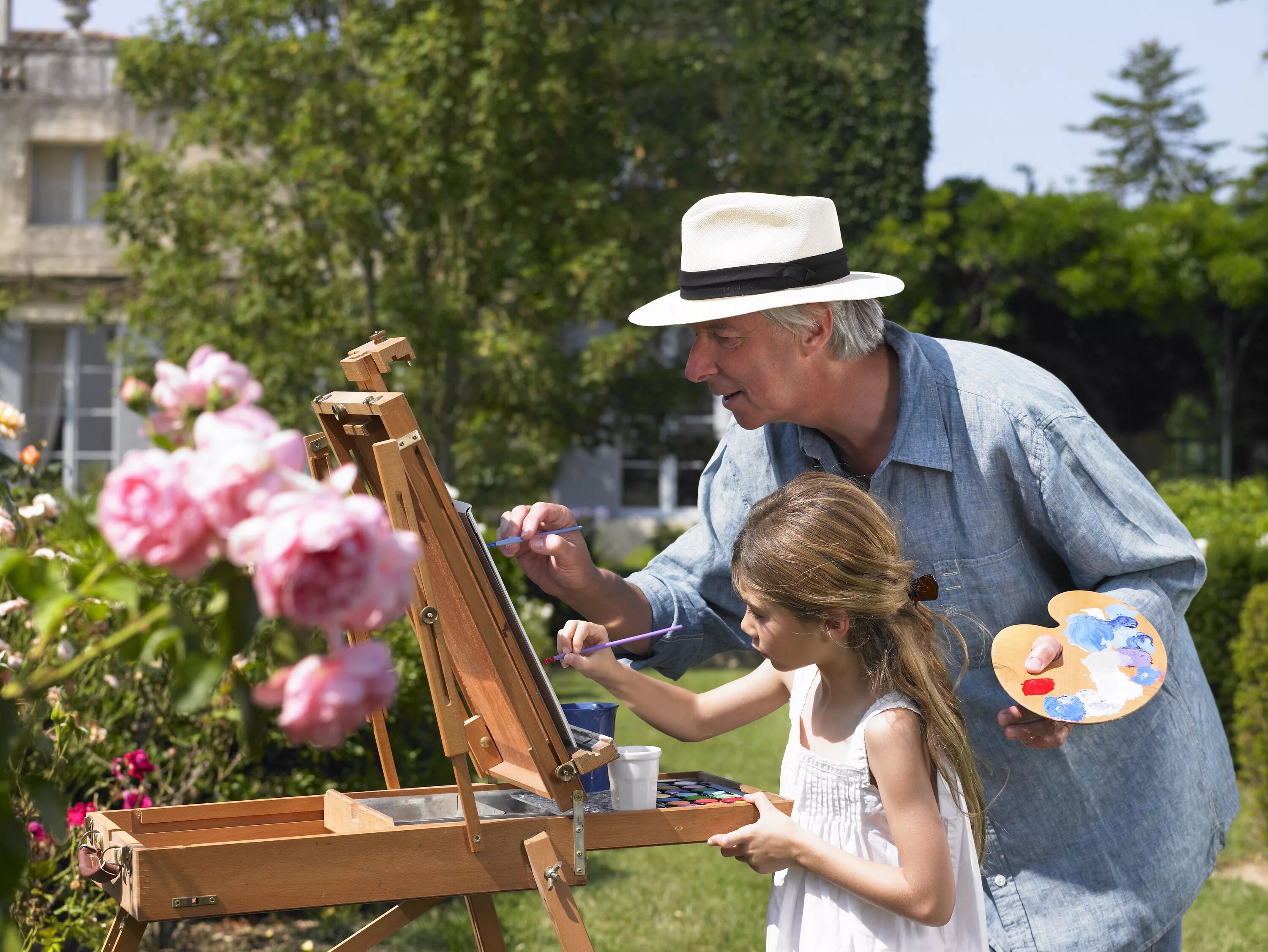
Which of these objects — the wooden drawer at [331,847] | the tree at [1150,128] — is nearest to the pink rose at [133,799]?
the wooden drawer at [331,847]

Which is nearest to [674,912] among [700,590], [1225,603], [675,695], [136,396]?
[700,590]

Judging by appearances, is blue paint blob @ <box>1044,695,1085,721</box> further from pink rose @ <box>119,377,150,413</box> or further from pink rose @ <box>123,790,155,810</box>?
pink rose @ <box>123,790,155,810</box>

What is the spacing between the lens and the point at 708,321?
87.0 inches

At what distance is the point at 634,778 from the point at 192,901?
649 mm

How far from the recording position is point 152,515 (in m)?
0.74

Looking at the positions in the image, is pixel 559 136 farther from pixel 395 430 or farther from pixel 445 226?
pixel 395 430

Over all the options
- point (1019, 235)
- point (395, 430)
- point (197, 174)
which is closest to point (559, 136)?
point (197, 174)

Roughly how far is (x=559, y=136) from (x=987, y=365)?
280 inches

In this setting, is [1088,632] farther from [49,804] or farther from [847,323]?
[49,804]

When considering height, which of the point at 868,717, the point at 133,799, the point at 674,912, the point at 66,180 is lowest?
the point at 674,912

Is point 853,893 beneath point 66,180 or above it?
beneath

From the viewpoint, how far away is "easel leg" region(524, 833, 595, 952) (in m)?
1.80

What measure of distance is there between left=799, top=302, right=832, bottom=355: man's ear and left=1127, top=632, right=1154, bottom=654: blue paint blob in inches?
26.9

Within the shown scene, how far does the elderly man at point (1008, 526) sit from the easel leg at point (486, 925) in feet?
2.10
